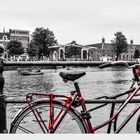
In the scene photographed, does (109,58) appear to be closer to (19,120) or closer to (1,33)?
(1,33)

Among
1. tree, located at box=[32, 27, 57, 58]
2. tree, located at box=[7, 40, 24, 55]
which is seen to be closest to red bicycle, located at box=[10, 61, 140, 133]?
tree, located at box=[7, 40, 24, 55]

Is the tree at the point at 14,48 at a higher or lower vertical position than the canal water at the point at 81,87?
higher

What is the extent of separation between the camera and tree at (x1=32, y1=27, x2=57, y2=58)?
107 metres

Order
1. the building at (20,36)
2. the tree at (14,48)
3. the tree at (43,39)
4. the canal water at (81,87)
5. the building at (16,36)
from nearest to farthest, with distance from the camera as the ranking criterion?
the canal water at (81,87) → the tree at (14,48) → the tree at (43,39) → the building at (16,36) → the building at (20,36)

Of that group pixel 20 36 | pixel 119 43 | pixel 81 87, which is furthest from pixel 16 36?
pixel 81 87

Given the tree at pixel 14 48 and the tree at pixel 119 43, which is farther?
the tree at pixel 119 43

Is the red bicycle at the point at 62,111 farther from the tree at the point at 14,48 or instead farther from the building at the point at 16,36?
the building at the point at 16,36

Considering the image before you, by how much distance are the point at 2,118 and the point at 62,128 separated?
0.62 meters

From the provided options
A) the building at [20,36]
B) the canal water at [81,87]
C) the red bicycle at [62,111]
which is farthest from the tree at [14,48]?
the red bicycle at [62,111]

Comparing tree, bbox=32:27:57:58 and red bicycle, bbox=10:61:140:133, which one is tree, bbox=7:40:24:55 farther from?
red bicycle, bbox=10:61:140:133

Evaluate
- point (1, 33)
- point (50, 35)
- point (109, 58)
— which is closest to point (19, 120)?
point (50, 35)

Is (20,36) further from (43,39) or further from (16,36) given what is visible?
(43,39)

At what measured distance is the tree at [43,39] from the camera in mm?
107375
